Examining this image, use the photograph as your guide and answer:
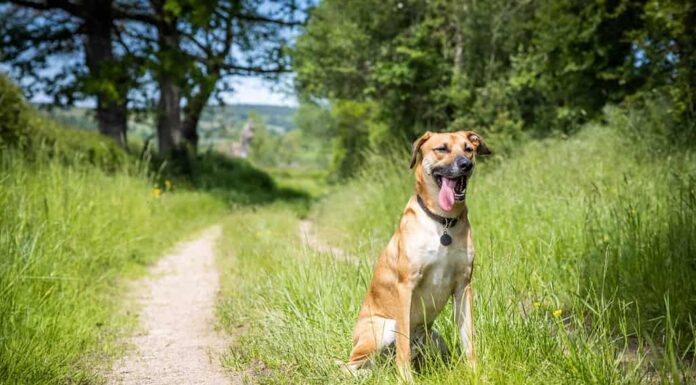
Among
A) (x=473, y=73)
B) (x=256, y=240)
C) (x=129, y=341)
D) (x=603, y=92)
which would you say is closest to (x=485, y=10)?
(x=473, y=73)

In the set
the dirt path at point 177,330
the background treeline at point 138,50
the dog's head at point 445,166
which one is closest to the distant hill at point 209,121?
the background treeline at point 138,50

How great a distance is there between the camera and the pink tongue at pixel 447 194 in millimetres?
3176

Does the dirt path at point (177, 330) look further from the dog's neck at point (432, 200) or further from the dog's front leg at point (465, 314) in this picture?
the dog's neck at point (432, 200)

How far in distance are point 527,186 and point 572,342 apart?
4.35 m

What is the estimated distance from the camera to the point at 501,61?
45.5ft

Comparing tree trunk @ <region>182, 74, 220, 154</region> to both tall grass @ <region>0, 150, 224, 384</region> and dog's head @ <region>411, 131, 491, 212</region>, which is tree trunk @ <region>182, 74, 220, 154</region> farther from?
dog's head @ <region>411, 131, 491, 212</region>

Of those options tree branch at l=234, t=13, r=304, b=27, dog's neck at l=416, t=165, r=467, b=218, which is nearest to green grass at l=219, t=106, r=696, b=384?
dog's neck at l=416, t=165, r=467, b=218

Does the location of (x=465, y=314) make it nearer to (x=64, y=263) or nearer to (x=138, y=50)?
(x=64, y=263)

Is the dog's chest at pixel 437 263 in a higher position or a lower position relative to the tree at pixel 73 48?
lower

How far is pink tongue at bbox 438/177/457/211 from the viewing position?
3176mm

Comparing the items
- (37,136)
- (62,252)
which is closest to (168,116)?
(37,136)

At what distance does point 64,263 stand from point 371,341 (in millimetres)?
3917

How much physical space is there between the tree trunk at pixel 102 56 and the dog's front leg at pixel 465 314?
13.7m

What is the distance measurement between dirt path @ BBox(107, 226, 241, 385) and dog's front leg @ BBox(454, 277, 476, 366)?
1.68 meters
